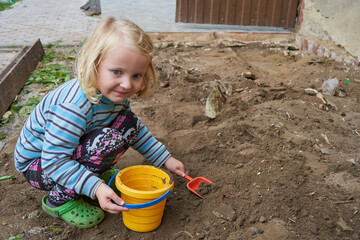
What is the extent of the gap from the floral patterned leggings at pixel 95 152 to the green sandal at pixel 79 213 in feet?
0.12

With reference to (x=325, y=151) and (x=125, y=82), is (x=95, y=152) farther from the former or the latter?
(x=325, y=151)

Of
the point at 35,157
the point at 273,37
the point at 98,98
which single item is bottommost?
the point at 273,37

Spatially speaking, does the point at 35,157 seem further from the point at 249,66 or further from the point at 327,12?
the point at 327,12

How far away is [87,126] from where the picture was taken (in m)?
1.74

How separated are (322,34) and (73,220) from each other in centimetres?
410

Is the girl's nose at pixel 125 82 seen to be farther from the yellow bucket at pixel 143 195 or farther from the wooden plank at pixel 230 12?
the wooden plank at pixel 230 12

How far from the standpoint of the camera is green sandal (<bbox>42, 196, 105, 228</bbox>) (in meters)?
1.82

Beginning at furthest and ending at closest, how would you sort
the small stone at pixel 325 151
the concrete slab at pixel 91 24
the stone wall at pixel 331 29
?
the concrete slab at pixel 91 24 → the stone wall at pixel 331 29 → the small stone at pixel 325 151

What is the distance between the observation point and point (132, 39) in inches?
63.1

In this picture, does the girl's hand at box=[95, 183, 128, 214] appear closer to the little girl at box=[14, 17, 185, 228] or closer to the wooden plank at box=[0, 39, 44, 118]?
the little girl at box=[14, 17, 185, 228]

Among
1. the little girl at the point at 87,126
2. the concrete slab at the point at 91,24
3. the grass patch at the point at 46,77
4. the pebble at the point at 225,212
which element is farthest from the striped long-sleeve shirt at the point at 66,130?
the concrete slab at the point at 91,24

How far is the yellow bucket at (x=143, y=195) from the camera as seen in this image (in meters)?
1.60

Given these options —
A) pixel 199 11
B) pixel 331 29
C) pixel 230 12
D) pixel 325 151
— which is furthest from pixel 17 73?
pixel 331 29

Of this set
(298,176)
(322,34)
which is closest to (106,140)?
(298,176)
